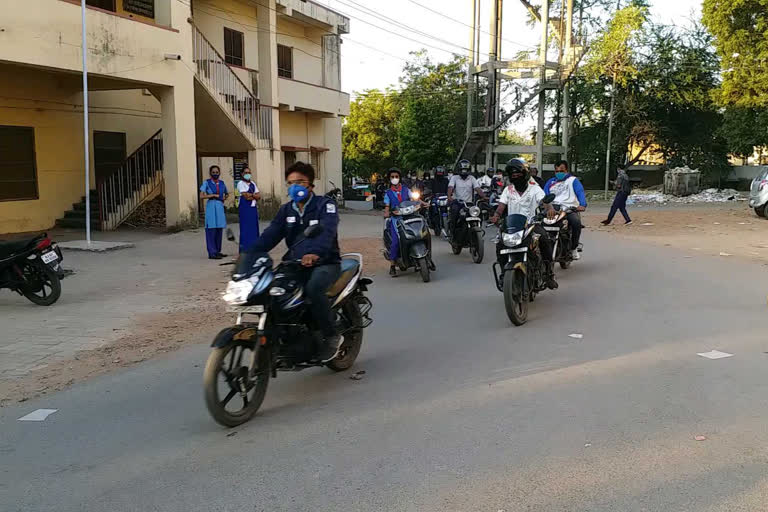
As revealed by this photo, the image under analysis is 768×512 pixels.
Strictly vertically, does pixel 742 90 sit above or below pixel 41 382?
above

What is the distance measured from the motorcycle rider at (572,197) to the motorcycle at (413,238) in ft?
7.34

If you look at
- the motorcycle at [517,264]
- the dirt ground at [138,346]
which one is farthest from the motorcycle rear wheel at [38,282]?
the motorcycle at [517,264]

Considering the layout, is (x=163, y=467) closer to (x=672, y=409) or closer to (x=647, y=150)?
(x=672, y=409)

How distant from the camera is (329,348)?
16.1 ft

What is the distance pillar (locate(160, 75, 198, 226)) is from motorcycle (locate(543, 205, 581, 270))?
994 centimetres

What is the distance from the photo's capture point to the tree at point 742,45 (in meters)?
26.0

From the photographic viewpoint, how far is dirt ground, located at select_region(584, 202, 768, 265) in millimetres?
13062

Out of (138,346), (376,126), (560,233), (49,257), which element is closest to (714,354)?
(560,233)

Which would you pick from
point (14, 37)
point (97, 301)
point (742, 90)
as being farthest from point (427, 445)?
point (742, 90)

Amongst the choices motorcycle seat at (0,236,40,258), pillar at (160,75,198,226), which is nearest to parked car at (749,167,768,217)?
pillar at (160,75,198,226)

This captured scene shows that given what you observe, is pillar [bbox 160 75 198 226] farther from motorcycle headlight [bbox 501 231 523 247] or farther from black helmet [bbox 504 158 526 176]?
motorcycle headlight [bbox 501 231 523 247]

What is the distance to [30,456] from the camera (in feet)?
12.8

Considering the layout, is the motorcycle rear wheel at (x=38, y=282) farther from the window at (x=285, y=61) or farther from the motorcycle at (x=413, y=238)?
the window at (x=285, y=61)

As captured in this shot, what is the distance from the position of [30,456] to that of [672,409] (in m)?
4.14
